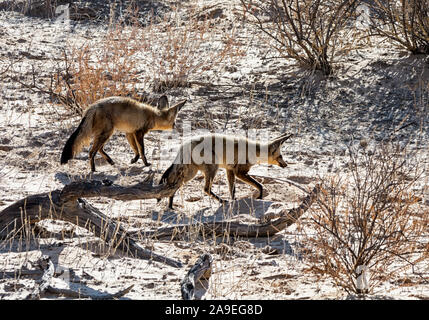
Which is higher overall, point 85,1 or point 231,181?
point 85,1

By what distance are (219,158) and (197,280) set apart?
2.25 metres

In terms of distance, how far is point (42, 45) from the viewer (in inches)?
439

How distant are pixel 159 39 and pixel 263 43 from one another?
65.1 inches

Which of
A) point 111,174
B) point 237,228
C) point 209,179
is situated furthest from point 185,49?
point 237,228

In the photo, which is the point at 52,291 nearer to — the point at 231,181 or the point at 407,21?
the point at 231,181

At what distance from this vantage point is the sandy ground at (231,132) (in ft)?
17.3

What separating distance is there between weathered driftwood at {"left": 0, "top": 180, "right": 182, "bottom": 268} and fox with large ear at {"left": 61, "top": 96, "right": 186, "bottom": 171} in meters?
1.73

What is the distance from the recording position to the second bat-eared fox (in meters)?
6.89

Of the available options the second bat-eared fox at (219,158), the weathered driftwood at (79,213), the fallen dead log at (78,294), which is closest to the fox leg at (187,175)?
the second bat-eared fox at (219,158)

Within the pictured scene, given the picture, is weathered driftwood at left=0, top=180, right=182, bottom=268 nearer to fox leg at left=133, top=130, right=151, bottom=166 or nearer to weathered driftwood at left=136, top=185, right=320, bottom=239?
weathered driftwood at left=136, top=185, right=320, bottom=239

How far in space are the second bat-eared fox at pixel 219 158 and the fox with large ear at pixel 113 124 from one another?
3.92ft

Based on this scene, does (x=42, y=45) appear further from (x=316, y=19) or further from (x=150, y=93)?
(x=316, y=19)
